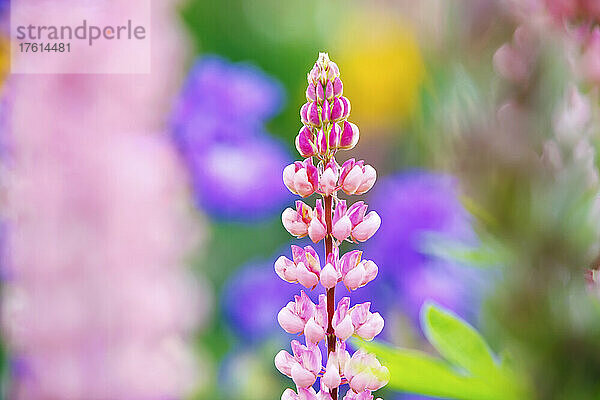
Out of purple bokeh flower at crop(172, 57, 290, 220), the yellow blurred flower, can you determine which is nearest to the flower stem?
purple bokeh flower at crop(172, 57, 290, 220)

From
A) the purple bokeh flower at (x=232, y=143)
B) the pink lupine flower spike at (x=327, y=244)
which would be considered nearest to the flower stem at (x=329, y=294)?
the pink lupine flower spike at (x=327, y=244)

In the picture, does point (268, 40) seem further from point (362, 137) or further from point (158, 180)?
point (158, 180)

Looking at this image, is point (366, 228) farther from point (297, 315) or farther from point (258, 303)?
point (258, 303)

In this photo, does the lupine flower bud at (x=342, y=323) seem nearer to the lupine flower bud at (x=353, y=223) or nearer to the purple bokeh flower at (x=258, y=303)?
the lupine flower bud at (x=353, y=223)

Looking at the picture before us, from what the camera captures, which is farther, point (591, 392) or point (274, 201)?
point (274, 201)

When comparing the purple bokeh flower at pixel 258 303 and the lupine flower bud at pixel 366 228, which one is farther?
the purple bokeh flower at pixel 258 303

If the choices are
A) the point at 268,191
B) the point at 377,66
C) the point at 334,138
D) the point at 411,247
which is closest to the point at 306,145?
the point at 334,138

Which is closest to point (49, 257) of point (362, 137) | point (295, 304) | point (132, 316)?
point (132, 316)
